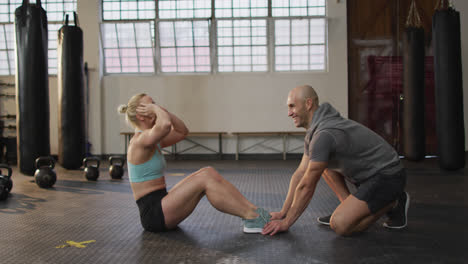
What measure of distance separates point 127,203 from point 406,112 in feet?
14.8

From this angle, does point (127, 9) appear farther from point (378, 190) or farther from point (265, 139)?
point (378, 190)

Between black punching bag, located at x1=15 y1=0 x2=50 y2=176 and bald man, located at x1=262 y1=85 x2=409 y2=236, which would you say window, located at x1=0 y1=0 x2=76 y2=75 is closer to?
black punching bag, located at x1=15 y1=0 x2=50 y2=176

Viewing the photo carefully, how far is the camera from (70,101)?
6211 millimetres

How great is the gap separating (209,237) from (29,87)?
12.4ft

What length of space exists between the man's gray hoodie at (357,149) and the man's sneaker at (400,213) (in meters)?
0.33

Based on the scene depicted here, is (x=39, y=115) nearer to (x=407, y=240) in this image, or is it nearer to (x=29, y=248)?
(x=29, y=248)

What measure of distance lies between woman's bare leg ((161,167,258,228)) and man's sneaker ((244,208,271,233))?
83 millimetres

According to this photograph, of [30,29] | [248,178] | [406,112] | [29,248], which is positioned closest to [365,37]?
[406,112]

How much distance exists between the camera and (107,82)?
941 cm

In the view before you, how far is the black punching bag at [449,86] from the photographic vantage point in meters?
5.31

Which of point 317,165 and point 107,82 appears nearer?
point 317,165

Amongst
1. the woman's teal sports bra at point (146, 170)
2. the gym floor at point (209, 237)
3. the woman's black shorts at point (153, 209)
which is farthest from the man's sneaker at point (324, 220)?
the woman's teal sports bra at point (146, 170)

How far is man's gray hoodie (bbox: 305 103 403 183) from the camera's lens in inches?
92.5

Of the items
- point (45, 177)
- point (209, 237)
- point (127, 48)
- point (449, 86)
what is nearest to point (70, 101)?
point (45, 177)
